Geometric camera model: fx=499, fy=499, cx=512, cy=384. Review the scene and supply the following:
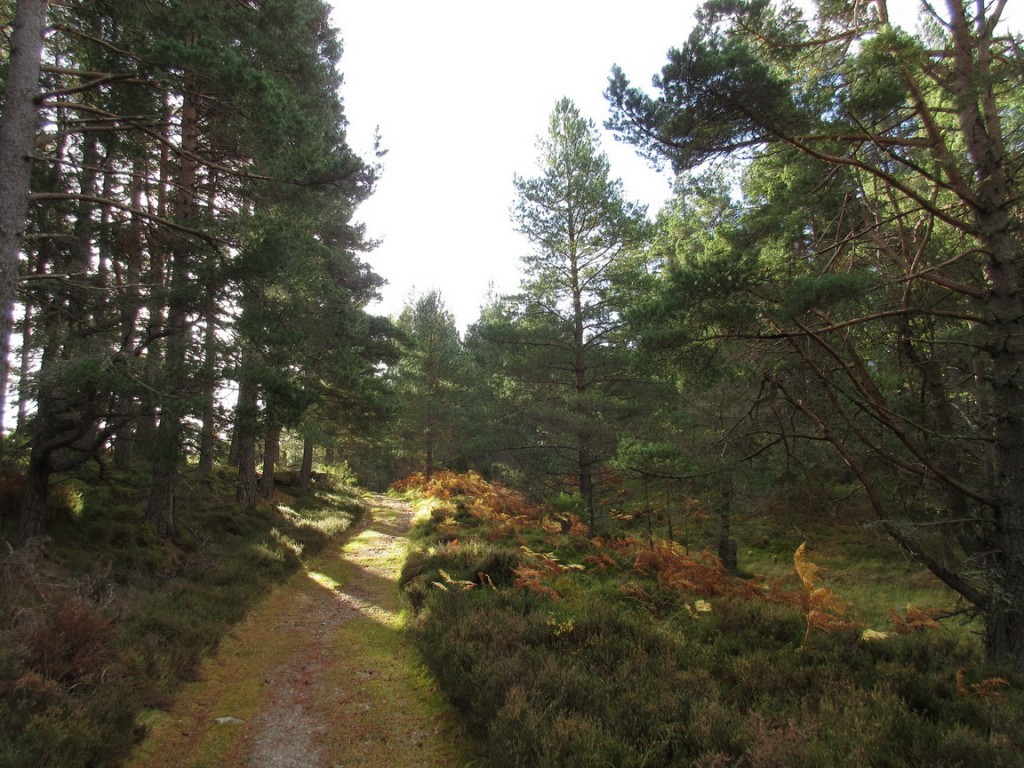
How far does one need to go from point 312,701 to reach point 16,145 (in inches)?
303

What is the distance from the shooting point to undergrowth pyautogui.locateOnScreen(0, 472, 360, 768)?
421 centimetres

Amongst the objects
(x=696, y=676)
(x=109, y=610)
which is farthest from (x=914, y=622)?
(x=109, y=610)

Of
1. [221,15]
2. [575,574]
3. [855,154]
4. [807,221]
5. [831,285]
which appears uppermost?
[221,15]

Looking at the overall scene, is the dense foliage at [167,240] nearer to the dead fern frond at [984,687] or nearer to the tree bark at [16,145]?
the tree bark at [16,145]

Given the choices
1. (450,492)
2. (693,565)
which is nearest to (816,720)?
(693,565)

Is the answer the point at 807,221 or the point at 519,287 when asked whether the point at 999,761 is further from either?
the point at 519,287

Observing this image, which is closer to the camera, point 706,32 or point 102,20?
point 706,32

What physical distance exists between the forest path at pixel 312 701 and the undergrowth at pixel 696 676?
492mm

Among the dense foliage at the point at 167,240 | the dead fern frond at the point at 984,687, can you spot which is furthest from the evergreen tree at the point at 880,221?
the dense foliage at the point at 167,240

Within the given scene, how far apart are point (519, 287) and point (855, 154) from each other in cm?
1040

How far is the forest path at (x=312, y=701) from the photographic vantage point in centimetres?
479

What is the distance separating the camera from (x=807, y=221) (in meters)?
9.22

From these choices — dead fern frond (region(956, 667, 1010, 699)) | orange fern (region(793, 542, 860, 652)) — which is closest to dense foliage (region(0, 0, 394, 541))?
orange fern (region(793, 542, 860, 652))

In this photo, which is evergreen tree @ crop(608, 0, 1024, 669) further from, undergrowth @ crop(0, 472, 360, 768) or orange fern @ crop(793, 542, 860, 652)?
undergrowth @ crop(0, 472, 360, 768)
